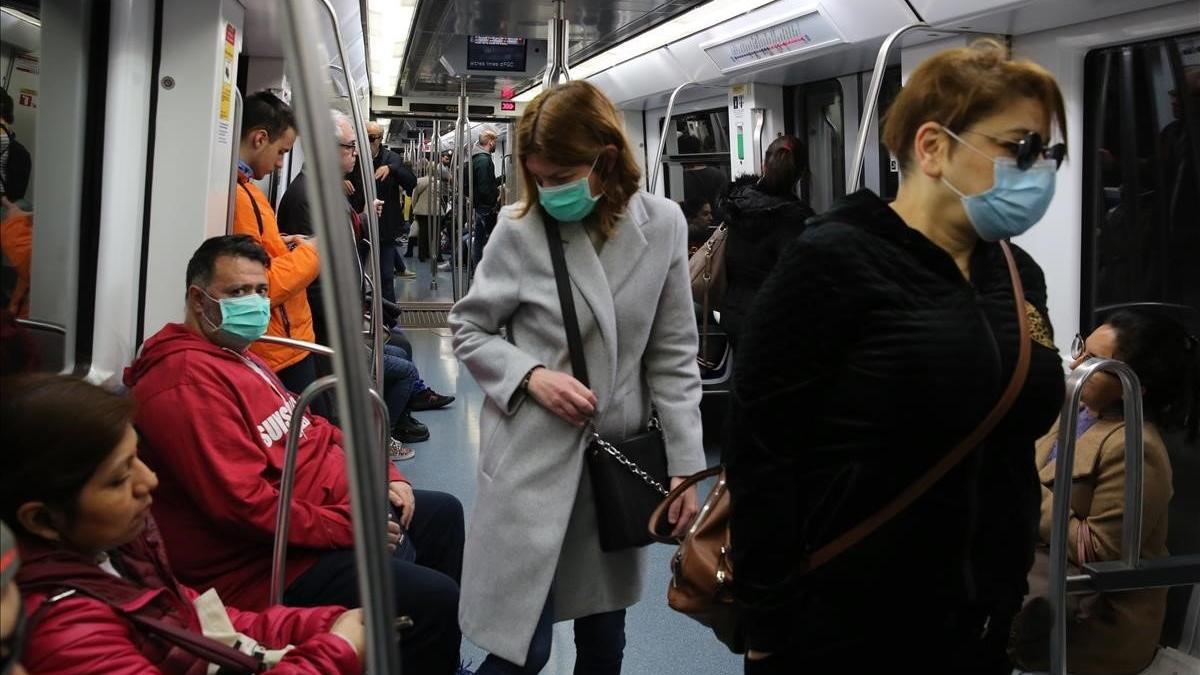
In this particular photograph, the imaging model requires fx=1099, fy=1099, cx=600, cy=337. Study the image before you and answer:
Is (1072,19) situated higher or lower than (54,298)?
higher

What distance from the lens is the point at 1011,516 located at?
154 cm

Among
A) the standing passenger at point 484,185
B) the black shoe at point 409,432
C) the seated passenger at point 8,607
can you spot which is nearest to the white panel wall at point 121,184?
the seated passenger at point 8,607

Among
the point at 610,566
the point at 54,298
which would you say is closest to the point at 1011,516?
the point at 610,566

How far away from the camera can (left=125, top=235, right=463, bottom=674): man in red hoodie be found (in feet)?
7.82

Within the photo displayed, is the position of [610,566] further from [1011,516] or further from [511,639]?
[1011,516]

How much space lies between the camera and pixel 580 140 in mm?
→ 2133

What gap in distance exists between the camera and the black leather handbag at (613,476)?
213 cm

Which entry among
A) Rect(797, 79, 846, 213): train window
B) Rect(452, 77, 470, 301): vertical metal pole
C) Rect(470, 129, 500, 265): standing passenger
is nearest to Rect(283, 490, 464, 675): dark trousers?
Rect(797, 79, 846, 213): train window

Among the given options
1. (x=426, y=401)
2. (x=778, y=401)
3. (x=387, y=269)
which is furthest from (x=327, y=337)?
(x=387, y=269)

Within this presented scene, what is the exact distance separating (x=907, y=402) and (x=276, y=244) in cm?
299

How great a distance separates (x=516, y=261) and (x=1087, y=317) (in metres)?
2.84

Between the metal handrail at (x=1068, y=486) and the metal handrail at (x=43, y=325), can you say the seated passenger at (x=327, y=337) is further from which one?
the metal handrail at (x=1068, y=486)

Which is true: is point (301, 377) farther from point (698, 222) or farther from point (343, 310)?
point (698, 222)

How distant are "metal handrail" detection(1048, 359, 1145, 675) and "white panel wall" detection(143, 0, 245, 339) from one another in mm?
2571
